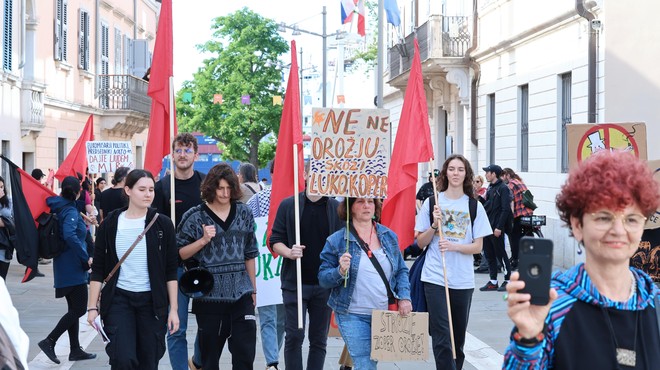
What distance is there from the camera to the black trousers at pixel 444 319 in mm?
7703

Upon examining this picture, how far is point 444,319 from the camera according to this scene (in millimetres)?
7727

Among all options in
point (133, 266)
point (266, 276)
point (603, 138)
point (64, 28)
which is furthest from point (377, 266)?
point (64, 28)

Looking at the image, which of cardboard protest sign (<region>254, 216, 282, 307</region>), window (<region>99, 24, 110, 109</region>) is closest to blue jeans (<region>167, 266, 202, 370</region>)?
cardboard protest sign (<region>254, 216, 282, 307</region>)

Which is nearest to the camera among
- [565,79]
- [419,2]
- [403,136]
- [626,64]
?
[403,136]

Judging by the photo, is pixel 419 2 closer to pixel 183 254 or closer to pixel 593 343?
pixel 183 254

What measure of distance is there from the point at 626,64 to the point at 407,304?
11666 millimetres

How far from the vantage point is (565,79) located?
19781 mm

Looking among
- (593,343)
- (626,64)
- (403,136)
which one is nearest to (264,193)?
(403,136)

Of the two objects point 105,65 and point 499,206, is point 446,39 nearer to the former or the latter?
point 105,65

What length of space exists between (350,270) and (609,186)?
382cm

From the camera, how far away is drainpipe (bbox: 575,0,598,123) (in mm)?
17625

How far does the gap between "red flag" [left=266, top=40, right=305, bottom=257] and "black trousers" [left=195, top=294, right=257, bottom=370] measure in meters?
1.27

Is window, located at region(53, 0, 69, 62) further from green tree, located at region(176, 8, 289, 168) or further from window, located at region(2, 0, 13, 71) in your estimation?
green tree, located at region(176, 8, 289, 168)

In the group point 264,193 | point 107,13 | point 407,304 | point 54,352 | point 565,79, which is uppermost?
point 107,13
